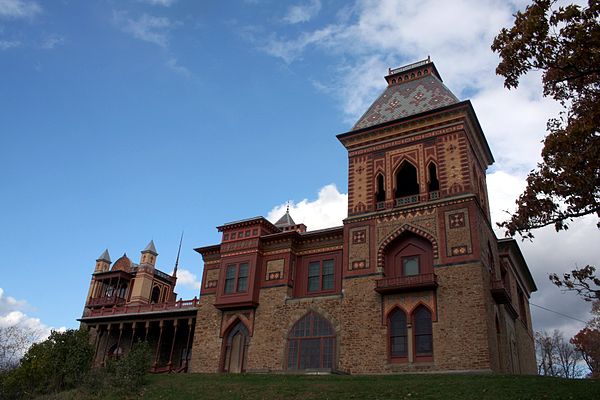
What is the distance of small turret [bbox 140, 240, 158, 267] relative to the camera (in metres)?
56.9

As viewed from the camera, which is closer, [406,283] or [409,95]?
[406,283]

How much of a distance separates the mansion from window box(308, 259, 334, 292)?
0.07m

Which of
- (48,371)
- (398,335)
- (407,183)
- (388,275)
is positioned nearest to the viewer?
(398,335)

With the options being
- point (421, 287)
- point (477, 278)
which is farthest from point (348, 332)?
point (477, 278)

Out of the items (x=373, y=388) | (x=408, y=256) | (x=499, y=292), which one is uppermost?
(x=408, y=256)

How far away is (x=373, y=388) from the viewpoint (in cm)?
2061

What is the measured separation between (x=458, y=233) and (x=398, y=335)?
6.47m

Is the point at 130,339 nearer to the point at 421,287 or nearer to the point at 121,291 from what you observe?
the point at 121,291

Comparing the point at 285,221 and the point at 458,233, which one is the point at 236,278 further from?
the point at 458,233

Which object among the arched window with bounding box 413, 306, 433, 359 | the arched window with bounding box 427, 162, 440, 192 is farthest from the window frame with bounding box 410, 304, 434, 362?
the arched window with bounding box 427, 162, 440, 192

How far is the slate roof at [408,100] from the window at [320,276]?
9333 mm

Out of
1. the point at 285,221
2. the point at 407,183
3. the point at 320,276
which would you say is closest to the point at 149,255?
the point at 285,221

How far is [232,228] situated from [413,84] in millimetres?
16455

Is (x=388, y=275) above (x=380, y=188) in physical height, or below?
below
